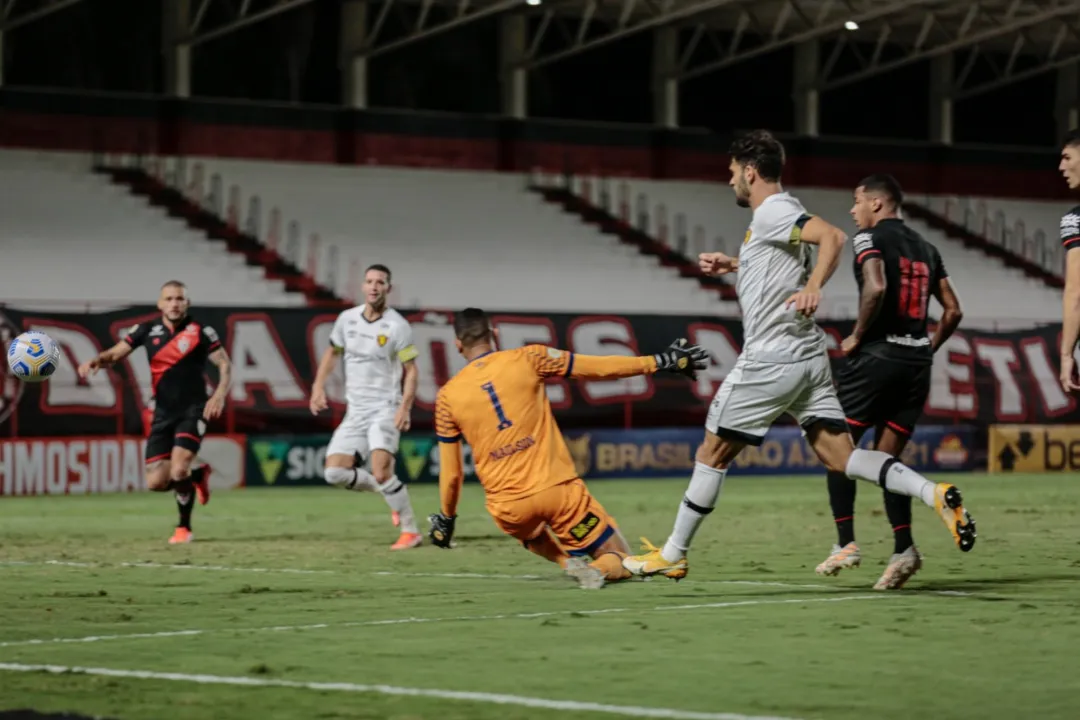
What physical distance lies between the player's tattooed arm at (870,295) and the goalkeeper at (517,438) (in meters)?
1.45

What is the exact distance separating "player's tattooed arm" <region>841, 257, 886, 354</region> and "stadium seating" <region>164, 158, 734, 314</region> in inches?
912

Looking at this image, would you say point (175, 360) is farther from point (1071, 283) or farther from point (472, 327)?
point (1071, 283)

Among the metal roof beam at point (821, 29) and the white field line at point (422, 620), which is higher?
the metal roof beam at point (821, 29)

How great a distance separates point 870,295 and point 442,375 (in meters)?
15.6

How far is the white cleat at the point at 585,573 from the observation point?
35.2ft

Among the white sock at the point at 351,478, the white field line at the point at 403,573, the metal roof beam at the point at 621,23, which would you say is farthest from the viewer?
the metal roof beam at the point at 621,23

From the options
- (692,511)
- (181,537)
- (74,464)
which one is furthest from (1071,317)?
(74,464)

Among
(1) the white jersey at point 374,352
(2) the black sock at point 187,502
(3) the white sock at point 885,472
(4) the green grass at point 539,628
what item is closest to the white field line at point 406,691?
(4) the green grass at point 539,628

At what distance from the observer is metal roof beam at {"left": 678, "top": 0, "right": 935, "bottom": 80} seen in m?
37.4

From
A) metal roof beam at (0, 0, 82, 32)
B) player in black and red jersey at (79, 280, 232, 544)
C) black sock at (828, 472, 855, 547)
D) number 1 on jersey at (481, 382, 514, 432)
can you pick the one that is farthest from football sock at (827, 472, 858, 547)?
metal roof beam at (0, 0, 82, 32)

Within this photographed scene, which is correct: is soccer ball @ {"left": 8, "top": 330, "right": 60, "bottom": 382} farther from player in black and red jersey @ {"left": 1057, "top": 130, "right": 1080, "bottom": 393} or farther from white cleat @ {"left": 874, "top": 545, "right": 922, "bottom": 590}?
player in black and red jersey @ {"left": 1057, "top": 130, "right": 1080, "bottom": 393}

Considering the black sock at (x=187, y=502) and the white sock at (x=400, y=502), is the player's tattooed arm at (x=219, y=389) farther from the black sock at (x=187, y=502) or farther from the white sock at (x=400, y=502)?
the white sock at (x=400, y=502)

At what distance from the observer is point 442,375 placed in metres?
26.1

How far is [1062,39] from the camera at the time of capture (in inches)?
1665
